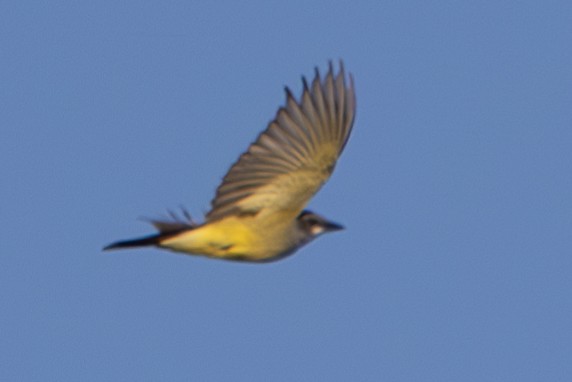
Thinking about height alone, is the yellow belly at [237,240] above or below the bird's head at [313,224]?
below

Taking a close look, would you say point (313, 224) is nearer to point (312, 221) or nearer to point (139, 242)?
point (312, 221)

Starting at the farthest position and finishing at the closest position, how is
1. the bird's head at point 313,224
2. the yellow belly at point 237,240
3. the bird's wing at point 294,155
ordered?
the bird's head at point 313,224 → the yellow belly at point 237,240 → the bird's wing at point 294,155

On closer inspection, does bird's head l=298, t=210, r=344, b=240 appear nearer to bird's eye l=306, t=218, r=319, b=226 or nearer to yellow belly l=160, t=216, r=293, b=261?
bird's eye l=306, t=218, r=319, b=226

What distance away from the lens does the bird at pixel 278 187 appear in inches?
819

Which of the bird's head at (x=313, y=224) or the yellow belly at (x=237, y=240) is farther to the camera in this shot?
the bird's head at (x=313, y=224)

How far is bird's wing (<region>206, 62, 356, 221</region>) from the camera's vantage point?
68.1ft

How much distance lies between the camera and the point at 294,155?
21.0 meters

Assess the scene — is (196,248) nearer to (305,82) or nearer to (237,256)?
(237,256)

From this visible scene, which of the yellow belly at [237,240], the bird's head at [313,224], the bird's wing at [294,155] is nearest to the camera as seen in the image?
the bird's wing at [294,155]

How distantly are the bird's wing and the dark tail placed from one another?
517mm

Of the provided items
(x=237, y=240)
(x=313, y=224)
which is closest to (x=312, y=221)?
(x=313, y=224)

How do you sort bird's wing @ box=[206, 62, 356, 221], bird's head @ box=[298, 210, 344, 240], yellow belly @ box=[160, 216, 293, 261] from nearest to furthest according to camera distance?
bird's wing @ box=[206, 62, 356, 221] → yellow belly @ box=[160, 216, 293, 261] → bird's head @ box=[298, 210, 344, 240]

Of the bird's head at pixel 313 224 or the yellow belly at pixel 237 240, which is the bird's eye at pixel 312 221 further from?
the yellow belly at pixel 237 240

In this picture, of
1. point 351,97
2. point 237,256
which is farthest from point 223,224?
point 351,97
